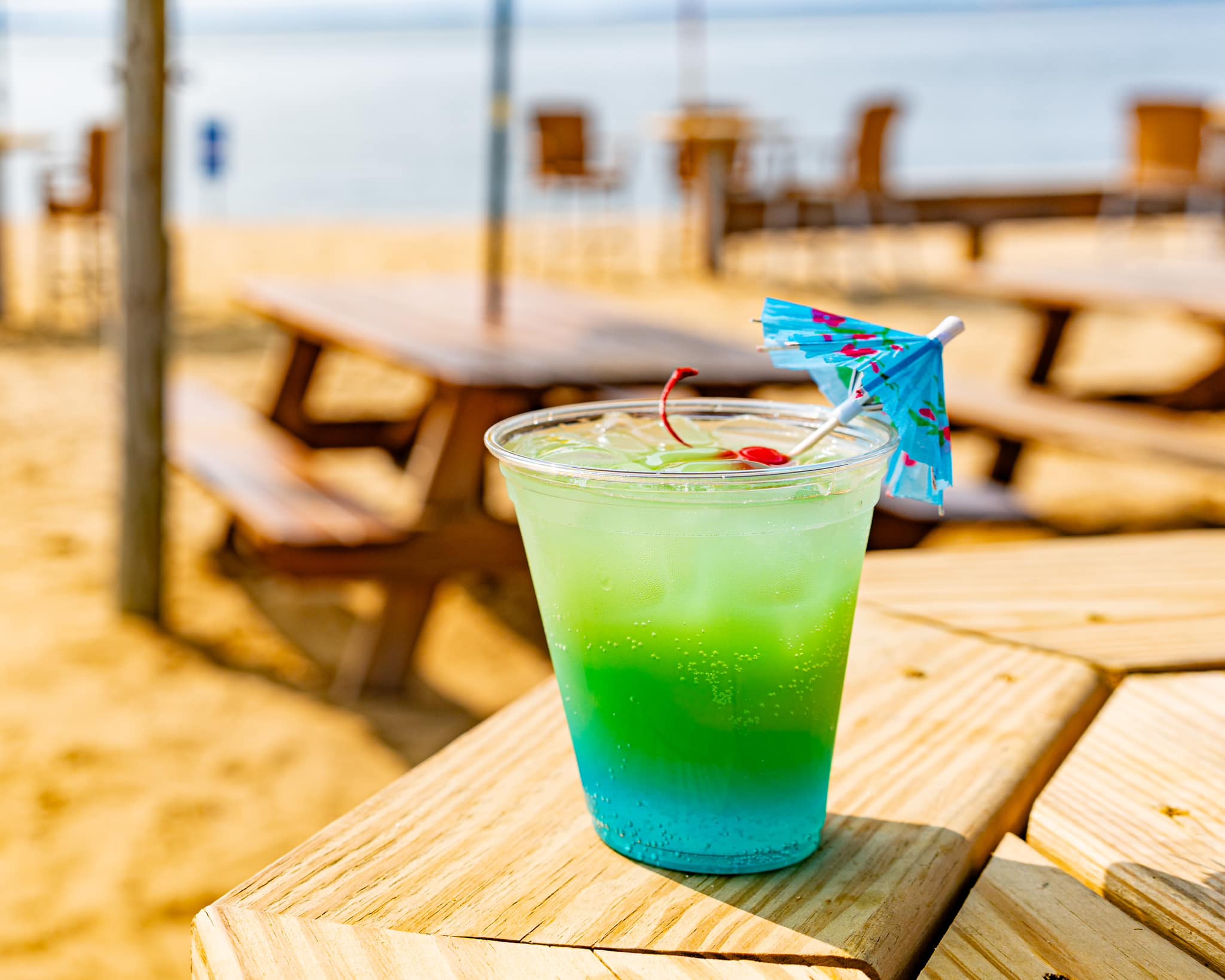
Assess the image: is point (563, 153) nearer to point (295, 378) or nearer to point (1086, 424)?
point (295, 378)

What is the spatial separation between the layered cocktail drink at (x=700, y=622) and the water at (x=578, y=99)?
9.88 ft

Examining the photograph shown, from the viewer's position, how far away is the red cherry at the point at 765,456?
0.75 metres

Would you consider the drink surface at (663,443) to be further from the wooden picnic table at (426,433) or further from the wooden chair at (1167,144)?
the wooden chair at (1167,144)

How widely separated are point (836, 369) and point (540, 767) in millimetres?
342

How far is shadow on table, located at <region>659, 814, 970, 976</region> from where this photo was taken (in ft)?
2.32

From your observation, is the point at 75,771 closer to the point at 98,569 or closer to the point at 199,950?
the point at 98,569

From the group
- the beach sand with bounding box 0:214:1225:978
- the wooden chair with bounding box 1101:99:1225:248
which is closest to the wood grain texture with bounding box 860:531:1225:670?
the beach sand with bounding box 0:214:1225:978

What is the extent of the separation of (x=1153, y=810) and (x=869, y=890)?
227 millimetres

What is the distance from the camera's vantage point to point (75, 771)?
2646 millimetres

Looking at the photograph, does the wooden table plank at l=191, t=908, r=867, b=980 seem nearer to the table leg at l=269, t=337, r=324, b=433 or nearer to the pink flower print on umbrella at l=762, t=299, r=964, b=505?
the pink flower print on umbrella at l=762, t=299, r=964, b=505

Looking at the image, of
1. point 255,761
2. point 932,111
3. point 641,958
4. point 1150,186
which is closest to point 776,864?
point 641,958

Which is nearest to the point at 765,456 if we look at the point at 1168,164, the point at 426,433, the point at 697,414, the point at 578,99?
the point at 697,414

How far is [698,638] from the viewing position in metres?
0.73

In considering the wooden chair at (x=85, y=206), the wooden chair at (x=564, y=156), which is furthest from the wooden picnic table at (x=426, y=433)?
the wooden chair at (x=564, y=156)
